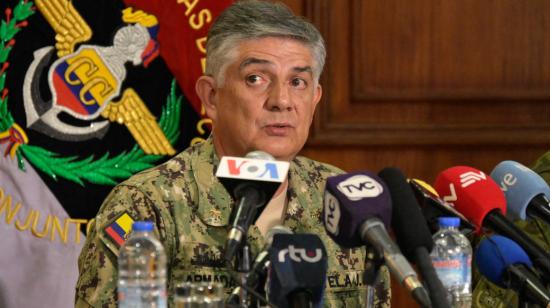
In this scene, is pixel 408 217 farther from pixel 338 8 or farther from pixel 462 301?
pixel 338 8

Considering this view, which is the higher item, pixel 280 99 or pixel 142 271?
pixel 280 99

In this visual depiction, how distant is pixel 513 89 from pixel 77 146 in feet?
4.86

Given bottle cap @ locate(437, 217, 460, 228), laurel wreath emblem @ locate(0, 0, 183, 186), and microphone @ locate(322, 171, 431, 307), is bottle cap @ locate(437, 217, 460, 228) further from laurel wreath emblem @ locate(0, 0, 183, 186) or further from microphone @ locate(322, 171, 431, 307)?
laurel wreath emblem @ locate(0, 0, 183, 186)

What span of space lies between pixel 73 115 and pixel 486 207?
1583mm

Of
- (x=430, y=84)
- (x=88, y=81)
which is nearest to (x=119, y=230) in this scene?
(x=88, y=81)

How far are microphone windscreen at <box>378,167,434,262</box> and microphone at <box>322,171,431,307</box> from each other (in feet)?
0.12

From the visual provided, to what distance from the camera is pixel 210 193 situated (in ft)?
8.03

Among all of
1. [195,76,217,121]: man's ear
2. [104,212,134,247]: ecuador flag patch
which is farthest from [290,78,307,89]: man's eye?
[104,212,134,247]: ecuador flag patch

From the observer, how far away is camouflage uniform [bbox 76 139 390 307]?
7.22 ft

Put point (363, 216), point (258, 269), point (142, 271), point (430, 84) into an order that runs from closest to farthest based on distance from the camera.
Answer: point (363, 216)
point (258, 269)
point (142, 271)
point (430, 84)

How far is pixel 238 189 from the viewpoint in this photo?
1653 millimetres

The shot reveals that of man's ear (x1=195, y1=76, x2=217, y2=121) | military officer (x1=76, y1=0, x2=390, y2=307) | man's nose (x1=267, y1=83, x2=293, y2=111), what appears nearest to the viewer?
military officer (x1=76, y1=0, x2=390, y2=307)

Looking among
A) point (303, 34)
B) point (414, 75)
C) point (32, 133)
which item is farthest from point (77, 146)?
point (414, 75)

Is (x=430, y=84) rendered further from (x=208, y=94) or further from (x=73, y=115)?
(x=73, y=115)
